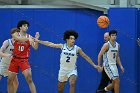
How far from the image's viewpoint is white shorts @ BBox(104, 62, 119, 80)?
10695mm

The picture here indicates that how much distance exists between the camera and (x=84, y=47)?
1216 cm

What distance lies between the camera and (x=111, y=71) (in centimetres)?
1073

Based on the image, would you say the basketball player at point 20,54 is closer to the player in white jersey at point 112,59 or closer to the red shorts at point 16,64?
the red shorts at point 16,64

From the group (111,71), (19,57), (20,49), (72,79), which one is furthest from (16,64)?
(111,71)

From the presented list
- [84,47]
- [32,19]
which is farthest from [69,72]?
[32,19]

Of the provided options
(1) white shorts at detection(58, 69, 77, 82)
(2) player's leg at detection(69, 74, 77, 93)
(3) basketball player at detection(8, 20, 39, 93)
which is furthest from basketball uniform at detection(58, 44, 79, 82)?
(3) basketball player at detection(8, 20, 39, 93)

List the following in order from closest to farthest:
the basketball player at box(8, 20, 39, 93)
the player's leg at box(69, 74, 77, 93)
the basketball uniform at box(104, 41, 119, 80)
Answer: the player's leg at box(69, 74, 77, 93), the basketball player at box(8, 20, 39, 93), the basketball uniform at box(104, 41, 119, 80)

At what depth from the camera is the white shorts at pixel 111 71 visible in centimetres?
1070

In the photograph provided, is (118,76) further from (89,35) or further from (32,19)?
(32,19)

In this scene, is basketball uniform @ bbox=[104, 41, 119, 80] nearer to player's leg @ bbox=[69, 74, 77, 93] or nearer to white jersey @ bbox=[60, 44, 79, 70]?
white jersey @ bbox=[60, 44, 79, 70]

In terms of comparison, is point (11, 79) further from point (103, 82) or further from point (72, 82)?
point (103, 82)

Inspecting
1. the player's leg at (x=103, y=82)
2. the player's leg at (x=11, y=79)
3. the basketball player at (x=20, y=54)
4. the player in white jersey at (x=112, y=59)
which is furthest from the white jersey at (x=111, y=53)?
the player's leg at (x=11, y=79)

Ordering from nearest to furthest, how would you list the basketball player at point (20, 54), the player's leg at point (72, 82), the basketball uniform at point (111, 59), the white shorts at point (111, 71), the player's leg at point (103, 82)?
A: the player's leg at point (72, 82) → the basketball player at point (20, 54) → the white shorts at point (111, 71) → the basketball uniform at point (111, 59) → the player's leg at point (103, 82)

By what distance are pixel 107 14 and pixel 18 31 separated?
2911mm
